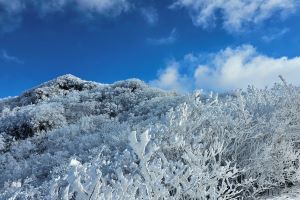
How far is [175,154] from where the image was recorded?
22.2ft

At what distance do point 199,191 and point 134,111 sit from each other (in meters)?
7.20

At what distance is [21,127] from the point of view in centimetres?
1343

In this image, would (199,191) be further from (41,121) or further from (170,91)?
(170,91)

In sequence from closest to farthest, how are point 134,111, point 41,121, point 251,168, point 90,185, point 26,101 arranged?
point 90,185 → point 251,168 → point 134,111 → point 41,121 → point 26,101

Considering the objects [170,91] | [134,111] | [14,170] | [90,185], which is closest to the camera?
[90,185]

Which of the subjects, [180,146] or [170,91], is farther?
[170,91]

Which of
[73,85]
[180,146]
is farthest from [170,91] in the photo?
[180,146]

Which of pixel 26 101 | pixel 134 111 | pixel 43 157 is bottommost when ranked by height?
pixel 43 157

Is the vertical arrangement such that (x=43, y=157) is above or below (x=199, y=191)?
above

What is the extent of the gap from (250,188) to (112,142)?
7.95 ft

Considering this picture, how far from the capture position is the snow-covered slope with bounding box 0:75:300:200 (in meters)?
4.68

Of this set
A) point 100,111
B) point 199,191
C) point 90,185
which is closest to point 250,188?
point 199,191

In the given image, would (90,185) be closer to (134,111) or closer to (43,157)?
(43,157)

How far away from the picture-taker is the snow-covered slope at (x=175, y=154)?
4.68 m
